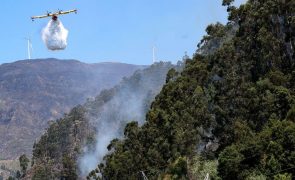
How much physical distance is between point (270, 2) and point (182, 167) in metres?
22.6

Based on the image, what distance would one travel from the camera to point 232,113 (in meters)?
70.5

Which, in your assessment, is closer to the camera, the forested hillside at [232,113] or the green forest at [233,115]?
the green forest at [233,115]

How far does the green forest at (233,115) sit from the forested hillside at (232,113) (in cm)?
9

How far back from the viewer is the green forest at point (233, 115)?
52.6 m

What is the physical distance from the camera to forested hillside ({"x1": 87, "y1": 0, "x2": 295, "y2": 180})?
53.3 meters

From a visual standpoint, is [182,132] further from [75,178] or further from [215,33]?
[75,178]

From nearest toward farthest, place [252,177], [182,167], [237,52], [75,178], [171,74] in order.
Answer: [252,177]
[182,167]
[237,52]
[171,74]
[75,178]

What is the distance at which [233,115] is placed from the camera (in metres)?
70.2

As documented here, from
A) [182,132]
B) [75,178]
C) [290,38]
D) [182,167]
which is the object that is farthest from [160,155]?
[75,178]

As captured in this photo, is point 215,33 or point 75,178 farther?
point 75,178

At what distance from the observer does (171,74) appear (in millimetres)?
96312

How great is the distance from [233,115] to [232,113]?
0.36m

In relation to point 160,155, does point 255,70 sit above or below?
above

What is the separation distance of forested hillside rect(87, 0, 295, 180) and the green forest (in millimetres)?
89
